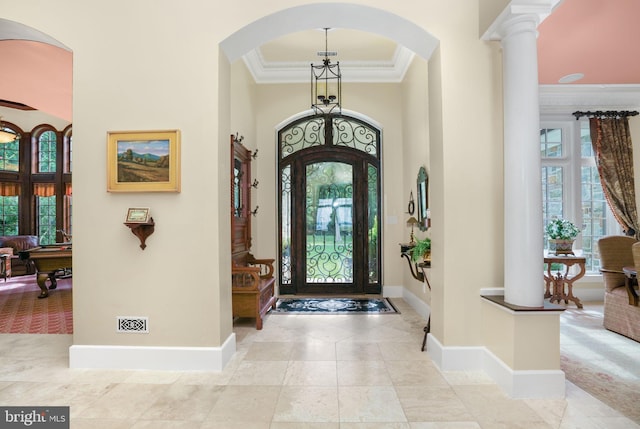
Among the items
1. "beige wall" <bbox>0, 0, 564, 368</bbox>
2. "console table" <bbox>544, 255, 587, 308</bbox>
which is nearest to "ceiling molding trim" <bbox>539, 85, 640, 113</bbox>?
"console table" <bbox>544, 255, 587, 308</bbox>

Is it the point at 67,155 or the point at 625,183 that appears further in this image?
the point at 67,155

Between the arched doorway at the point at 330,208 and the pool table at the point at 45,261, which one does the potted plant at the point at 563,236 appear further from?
the pool table at the point at 45,261

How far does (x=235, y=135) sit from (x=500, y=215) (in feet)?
10.4

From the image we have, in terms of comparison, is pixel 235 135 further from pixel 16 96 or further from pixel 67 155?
pixel 67 155

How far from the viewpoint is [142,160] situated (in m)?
2.89

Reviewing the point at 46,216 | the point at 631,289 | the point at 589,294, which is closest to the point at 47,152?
the point at 46,216

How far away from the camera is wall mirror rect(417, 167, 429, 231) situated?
435cm

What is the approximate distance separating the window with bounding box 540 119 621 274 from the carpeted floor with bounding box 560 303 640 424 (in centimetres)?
188

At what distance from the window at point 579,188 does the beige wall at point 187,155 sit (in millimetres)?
3709

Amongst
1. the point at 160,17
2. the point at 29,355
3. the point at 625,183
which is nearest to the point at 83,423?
the point at 29,355

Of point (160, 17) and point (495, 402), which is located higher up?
point (160, 17)

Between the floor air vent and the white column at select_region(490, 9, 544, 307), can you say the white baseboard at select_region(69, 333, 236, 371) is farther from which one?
the white column at select_region(490, 9, 544, 307)

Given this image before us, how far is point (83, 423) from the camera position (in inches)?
83.7

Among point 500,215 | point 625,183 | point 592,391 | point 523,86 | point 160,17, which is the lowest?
point 592,391
